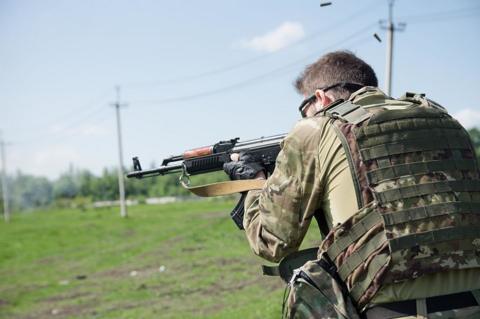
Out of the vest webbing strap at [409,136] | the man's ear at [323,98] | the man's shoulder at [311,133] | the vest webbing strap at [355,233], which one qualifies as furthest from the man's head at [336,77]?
the vest webbing strap at [355,233]

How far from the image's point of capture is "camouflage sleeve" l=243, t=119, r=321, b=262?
238cm

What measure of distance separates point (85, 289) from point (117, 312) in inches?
154

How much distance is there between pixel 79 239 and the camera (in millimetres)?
27859

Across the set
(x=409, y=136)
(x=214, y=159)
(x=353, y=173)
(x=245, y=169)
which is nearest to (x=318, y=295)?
(x=353, y=173)

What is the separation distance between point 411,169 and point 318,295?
0.64 metres

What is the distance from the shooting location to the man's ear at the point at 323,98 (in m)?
2.70

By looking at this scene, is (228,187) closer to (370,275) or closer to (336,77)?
(336,77)

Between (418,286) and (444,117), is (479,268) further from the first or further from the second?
(444,117)

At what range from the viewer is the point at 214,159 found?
3920 millimetres

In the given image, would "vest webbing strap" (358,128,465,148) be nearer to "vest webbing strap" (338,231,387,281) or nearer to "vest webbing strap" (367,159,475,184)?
"vest webbing strap" (367,159,475,184)

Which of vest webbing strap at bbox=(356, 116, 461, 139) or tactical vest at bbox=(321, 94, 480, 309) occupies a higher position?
vest webbing strap at bbox=(356, 116, 461, 139)

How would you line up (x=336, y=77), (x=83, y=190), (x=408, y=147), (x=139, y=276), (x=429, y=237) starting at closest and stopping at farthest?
(x=429, y=237), (x=408, y=147), (x=336, y=77), (x=139, y=276), (x=83, y=190)

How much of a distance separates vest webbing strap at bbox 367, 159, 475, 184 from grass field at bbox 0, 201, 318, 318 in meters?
4.96

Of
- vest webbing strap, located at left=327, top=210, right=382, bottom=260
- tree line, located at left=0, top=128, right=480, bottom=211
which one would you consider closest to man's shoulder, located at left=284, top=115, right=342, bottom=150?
vest webbing strap, located at left=327, top=210, right=382, bottom=260
